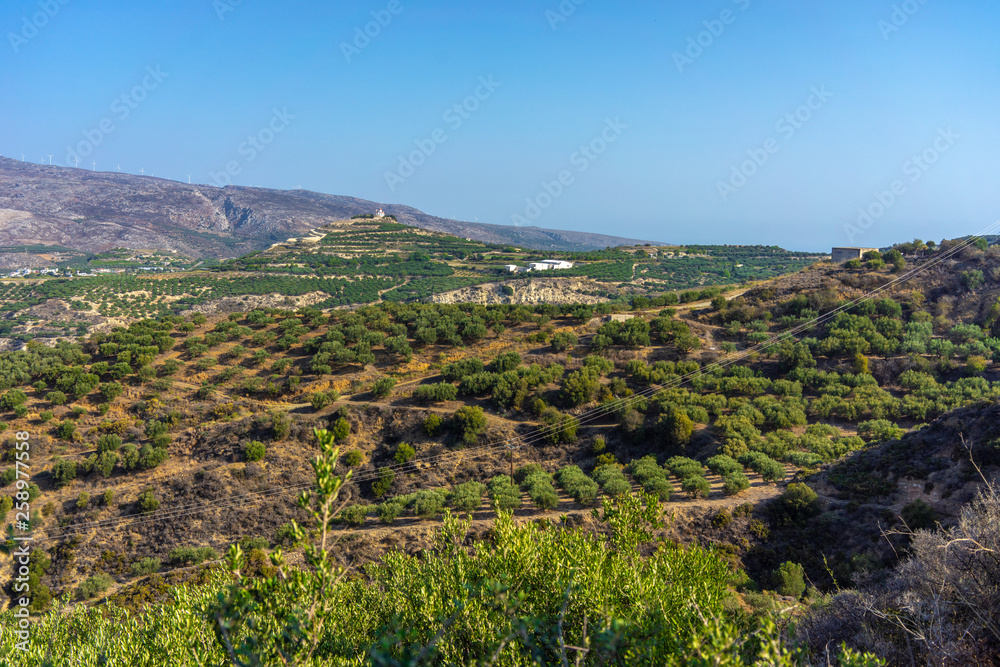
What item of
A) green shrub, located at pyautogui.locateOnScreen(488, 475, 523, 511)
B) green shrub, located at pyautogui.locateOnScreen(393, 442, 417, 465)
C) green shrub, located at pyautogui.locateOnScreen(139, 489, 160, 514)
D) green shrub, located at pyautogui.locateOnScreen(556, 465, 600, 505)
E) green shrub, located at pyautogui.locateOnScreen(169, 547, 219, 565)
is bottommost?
green shrub, located at pyautogui.locateOnScreen(169, 547, 219, 565)

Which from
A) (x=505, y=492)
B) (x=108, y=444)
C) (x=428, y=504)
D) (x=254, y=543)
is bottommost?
(x=254, y=543)

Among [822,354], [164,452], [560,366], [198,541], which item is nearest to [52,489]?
[164,452]

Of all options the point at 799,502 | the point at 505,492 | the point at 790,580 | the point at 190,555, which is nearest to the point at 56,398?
the point at 190,555

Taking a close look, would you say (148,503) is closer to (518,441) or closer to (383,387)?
(383,387)

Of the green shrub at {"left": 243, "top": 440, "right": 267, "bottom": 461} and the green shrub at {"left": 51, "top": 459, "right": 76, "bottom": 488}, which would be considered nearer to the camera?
the green shrub at {"left": 51, "top": 459, "right": 76, "bottom": 488}

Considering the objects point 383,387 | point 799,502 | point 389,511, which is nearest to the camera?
point 799,502

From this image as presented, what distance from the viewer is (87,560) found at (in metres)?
20.6

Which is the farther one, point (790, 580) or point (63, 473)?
point (63, 473)

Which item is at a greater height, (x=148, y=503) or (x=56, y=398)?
(x=56, y=398)

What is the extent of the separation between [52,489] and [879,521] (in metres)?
35.7

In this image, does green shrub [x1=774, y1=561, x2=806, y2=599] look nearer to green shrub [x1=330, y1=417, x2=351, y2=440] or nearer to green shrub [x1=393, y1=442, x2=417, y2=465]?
green shrub [x1=393, y1=442, x2=417, y2=465]

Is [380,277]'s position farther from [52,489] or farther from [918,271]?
[918,271]

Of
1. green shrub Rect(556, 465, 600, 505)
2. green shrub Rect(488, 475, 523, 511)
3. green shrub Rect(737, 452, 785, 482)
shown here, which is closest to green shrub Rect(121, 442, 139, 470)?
green shrub Rect(488, 475, 523, 511)

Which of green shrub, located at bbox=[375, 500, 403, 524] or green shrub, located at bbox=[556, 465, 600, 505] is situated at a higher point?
green shrub, located at bbox=[556, 465, 600, 505]
